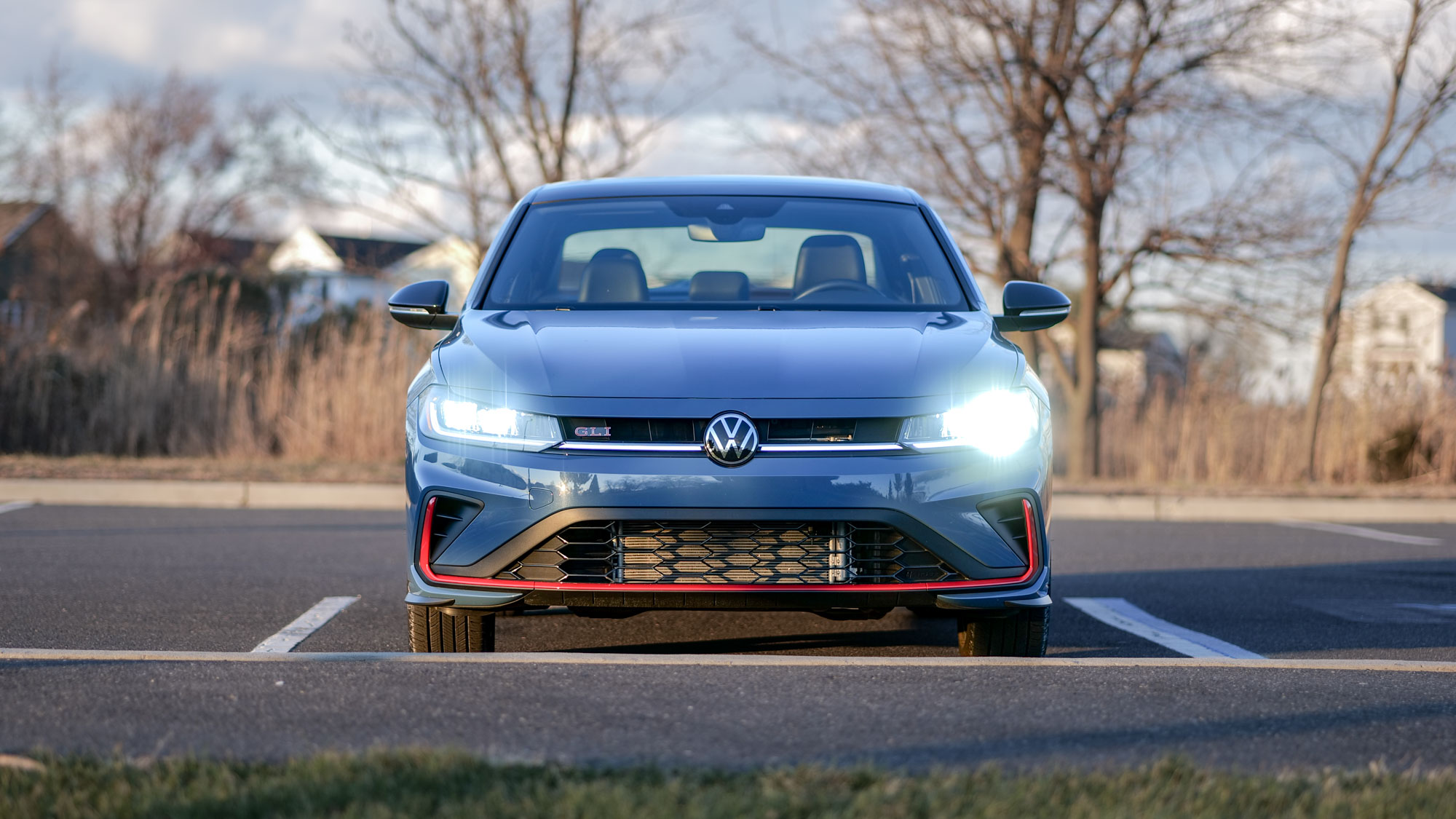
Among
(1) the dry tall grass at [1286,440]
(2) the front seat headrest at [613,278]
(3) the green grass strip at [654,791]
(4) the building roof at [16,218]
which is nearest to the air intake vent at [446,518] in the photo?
(2) the front seat headrest at [613,278]

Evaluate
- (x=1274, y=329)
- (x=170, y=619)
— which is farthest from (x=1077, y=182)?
(x=170, y=619)

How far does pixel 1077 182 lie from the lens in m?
15.0

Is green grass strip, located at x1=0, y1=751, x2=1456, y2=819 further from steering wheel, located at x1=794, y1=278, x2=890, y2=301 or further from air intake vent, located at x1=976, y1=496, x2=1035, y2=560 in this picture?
steering wheel, located at x1=794, y1=278, x2=890, y2=301

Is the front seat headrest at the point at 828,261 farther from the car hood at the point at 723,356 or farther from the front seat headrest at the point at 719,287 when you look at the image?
the car hood at the point at 723,356

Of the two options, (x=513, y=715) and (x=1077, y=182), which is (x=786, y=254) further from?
(x=1077, y=182)

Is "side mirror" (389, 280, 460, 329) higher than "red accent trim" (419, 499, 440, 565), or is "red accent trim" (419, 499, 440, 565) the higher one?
"side mirror" (389, 280, 460, 329)

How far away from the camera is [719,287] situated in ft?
17.1

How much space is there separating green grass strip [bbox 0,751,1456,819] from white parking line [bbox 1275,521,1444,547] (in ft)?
26.0

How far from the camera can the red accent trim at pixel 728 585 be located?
4.04 metres

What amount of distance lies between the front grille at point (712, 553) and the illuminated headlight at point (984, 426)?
0.94ft

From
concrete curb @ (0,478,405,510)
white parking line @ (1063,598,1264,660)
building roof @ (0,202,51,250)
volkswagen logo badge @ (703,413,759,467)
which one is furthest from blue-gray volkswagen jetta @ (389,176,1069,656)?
building roof @ (0,202,51,250)

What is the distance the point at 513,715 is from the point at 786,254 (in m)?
4.62

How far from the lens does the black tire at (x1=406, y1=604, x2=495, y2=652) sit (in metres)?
4.46

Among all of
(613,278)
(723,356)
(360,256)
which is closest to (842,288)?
(613,278)
